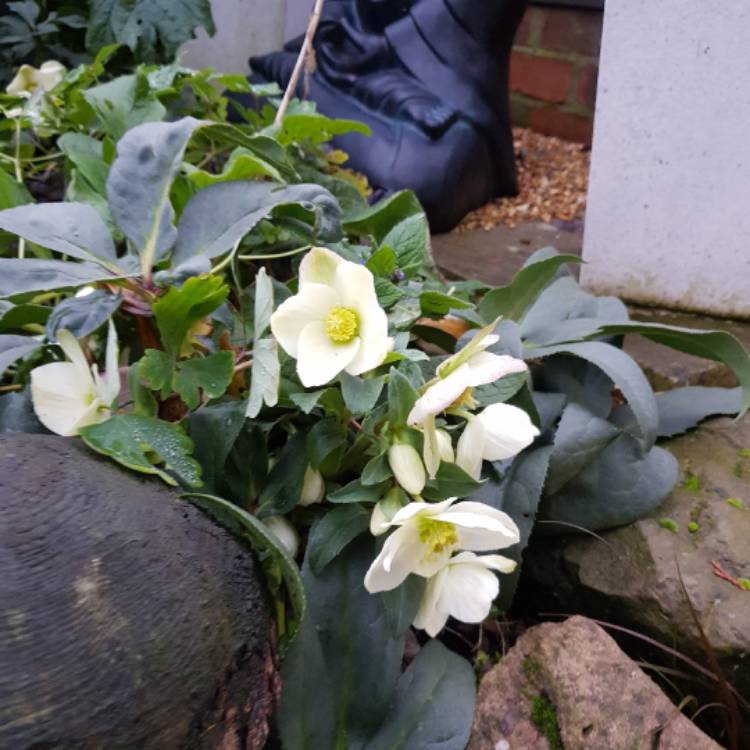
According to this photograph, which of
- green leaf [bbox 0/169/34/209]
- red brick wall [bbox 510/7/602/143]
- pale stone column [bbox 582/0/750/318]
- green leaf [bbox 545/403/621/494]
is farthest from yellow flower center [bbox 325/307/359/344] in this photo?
red brick wall [bbox 510/7/602/143]

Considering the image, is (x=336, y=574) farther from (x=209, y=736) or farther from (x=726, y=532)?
(x=726, y=532)

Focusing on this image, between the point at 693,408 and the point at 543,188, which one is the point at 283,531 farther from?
the point at 543,188

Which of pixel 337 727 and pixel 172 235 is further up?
pixel 172 235

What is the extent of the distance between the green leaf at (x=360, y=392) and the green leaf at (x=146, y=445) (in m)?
0.15

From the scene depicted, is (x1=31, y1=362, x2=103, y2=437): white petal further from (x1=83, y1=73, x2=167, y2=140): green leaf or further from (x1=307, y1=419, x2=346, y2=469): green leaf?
(x1=83, y1=73, x2=167, y2=140): green leaf

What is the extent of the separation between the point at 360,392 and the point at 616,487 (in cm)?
43

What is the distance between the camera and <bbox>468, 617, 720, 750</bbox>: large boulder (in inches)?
30.8

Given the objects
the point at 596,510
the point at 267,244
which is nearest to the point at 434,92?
the point at 267,244

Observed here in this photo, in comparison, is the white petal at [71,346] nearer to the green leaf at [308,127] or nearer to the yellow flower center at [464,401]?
the yellow flower center at [464,401]

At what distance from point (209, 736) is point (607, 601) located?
1.80ft

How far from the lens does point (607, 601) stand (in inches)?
39.5

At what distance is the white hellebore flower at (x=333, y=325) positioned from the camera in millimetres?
733

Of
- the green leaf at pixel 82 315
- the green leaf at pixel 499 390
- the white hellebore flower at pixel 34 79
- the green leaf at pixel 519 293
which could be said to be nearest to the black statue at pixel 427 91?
the white hellebore flower at pixel 34 79

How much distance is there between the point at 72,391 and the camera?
783 millimetres
